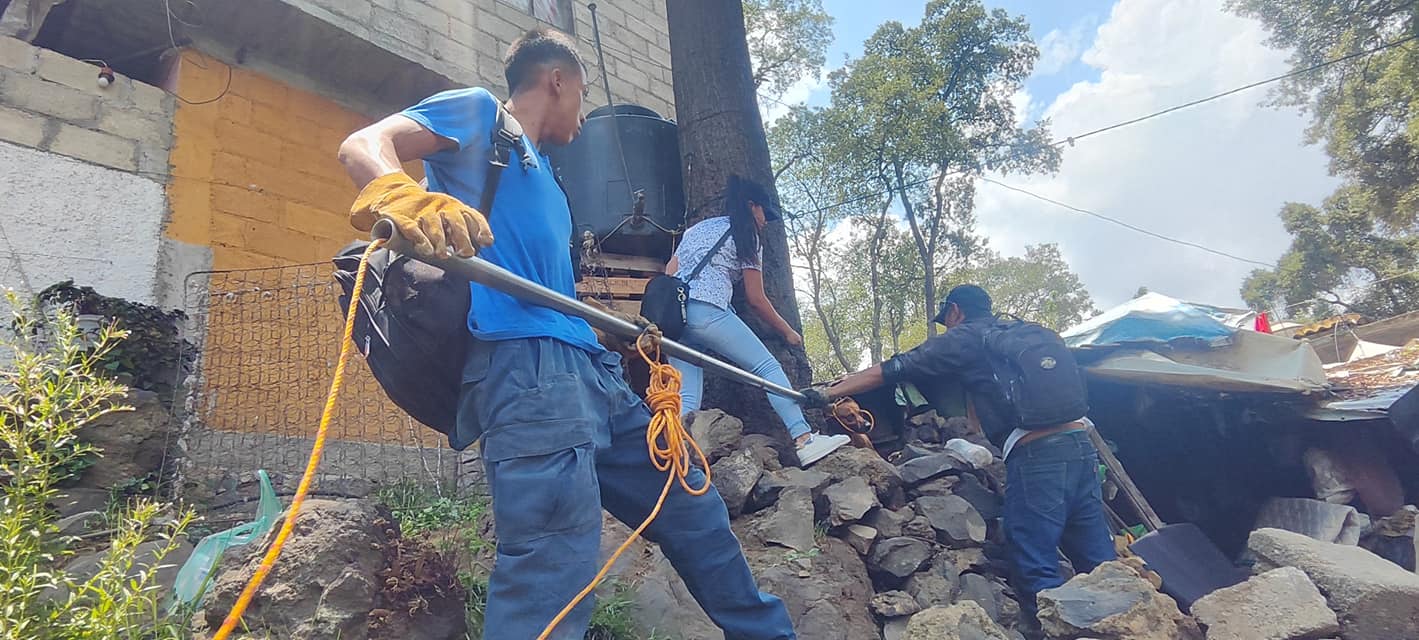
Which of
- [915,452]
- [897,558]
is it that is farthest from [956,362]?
[897,558]

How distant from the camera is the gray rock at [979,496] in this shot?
427cm

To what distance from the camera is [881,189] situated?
50.2 feet

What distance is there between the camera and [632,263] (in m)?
5.74

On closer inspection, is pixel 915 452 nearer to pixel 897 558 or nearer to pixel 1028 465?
pixel 1028 465

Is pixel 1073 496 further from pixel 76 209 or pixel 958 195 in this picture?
pixel 958 195

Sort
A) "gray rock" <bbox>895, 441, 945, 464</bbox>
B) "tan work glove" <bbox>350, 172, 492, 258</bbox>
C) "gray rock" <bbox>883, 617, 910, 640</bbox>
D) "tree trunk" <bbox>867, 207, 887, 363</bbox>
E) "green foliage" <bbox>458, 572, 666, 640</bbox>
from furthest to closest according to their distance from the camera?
1. "tree trunk" <bbox>867, 207, 887, 363</bbox>
2. "gray rock" <bbox>895, 441, 945, 464</bbox>
3. "gray rock" <bbox>883, 617, 910, 640</bbox>
4. "green foliage" <bbox>458, 572, 666, 640</bbox>
5. "tan work glove" <bbox>350, 172, 492, 258</bbox>

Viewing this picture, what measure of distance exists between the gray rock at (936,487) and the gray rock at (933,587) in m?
0.57

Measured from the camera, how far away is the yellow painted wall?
4.54 metres

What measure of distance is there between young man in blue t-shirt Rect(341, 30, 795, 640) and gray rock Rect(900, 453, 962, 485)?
81.2 inches

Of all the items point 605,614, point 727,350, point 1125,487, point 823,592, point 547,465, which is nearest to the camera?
point 547,465

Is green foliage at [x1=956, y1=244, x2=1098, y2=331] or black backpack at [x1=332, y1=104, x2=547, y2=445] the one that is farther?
green foliage at [x1=956, y1=244, x2=1098, y2=331]

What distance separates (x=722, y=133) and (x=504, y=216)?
11.4 ft

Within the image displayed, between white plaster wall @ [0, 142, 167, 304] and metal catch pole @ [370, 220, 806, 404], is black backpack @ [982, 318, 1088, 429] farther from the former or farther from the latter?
white plaster wall @ [0, 142, 167, 304]

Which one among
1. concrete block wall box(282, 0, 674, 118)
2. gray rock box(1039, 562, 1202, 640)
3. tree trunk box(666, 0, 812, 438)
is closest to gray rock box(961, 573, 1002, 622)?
gray rock box(1039, 562, 1202, 640)
